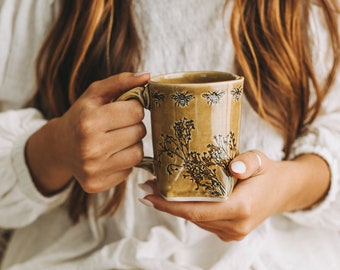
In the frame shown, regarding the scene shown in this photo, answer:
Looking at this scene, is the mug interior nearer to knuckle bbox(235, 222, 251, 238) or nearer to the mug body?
the mug body

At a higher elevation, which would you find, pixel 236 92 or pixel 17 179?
pixel 236 92

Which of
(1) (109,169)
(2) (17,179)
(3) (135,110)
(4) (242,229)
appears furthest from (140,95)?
(2) (17,179)

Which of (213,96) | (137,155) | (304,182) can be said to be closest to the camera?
(213,96)

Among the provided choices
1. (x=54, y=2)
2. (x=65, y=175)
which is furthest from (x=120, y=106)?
(x=54, y=2)

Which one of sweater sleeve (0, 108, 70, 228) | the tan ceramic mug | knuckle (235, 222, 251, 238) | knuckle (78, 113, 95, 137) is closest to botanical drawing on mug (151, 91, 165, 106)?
the tan ceramic mug

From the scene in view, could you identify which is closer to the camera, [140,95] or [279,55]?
[140,95]

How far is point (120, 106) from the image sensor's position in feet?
1.78

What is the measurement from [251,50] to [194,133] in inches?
11.7

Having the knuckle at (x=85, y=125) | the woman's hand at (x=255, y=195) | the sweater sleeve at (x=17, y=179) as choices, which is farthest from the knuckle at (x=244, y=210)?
the sweater sleeve at (x=17, y=179)

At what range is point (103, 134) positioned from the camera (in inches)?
22.9

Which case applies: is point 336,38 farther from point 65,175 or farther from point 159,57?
point 65,175

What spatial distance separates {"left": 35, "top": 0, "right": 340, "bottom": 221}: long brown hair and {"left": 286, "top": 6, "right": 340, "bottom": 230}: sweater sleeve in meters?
0.02

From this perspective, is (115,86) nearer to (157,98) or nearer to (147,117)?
(157,98)

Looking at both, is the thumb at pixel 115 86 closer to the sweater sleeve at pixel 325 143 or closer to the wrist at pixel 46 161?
the wrist at pixel 46 161
